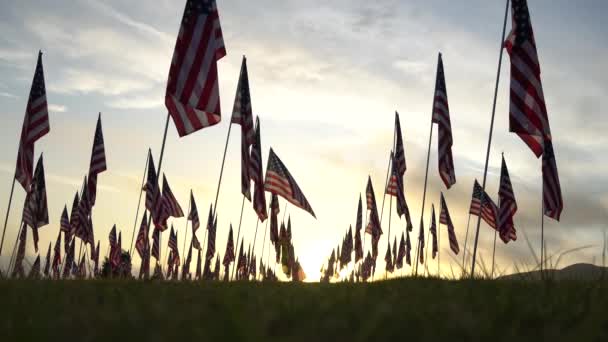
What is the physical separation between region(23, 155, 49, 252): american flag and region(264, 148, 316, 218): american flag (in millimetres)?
11621

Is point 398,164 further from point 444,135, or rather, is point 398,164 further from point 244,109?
point 244,109

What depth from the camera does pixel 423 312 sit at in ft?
15.1

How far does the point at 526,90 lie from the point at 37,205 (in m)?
22.3

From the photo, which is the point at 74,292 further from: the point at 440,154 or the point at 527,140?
the point at 440,154

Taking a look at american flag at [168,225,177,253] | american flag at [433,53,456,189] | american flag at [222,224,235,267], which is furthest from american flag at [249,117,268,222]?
american flag at [168,225,177,253]

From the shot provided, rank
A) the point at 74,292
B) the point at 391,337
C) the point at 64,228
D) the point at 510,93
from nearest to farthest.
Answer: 1. the point at 391,337
2. the point at 74,292
3. the point at 510,93
4. the point at 64,228

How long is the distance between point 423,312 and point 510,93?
1218 cm

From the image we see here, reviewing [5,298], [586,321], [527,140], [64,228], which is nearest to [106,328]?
[5,298]

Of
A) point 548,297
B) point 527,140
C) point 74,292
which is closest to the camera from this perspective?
point 548,297

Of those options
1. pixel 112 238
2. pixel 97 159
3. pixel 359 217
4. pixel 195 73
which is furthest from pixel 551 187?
pixel 112 238

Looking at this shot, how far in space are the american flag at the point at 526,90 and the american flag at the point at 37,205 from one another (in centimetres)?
2119

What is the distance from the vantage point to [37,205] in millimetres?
28859

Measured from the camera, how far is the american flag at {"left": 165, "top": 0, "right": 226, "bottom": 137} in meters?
14.1

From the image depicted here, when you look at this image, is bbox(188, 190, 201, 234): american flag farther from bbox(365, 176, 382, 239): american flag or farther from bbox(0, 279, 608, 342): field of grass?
bbox(0, 279, 608, 342): field of grass
